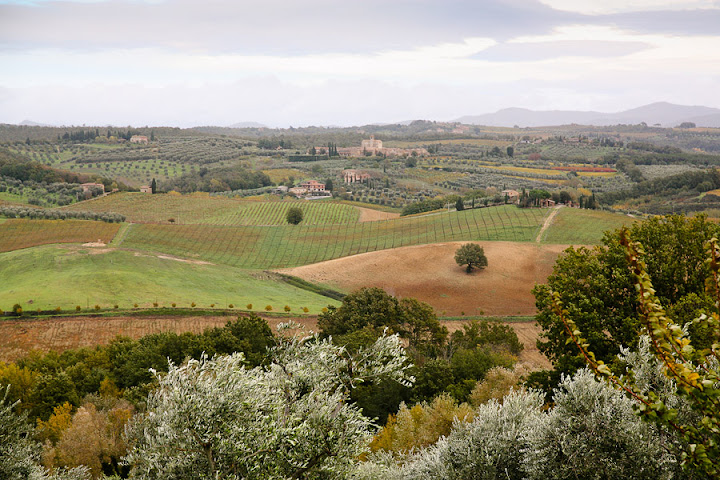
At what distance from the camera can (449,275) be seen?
259ft

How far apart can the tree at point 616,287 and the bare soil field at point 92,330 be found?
1952cm

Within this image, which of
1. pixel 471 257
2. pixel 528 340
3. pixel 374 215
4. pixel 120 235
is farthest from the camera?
pixel 374 215

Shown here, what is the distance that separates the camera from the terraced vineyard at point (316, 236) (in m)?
96.1

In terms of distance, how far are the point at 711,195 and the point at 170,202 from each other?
14445 centimetres

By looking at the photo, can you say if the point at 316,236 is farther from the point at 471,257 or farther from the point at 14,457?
the point at 14,457

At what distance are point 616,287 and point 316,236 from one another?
82.4 m

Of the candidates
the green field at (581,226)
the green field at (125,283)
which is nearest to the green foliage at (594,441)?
the green field at (125,283)

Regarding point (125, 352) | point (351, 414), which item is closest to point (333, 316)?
point (125, 352)

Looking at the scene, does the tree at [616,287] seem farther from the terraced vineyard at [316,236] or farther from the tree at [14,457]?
the terraced vineyard at [316,236]

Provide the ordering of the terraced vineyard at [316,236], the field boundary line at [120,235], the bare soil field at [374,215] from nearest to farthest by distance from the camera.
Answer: the field boundary line at [120,235] < the terraced vineyard at [316,236] < the bare soil field at [374,215]

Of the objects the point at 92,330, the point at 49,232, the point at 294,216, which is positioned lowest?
the point at 92,330

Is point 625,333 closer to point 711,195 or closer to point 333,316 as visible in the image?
point 333,316

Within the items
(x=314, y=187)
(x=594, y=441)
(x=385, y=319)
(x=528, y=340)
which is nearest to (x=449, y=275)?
(x=528, y=340)

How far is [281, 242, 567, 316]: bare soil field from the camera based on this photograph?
7006 centimetres
